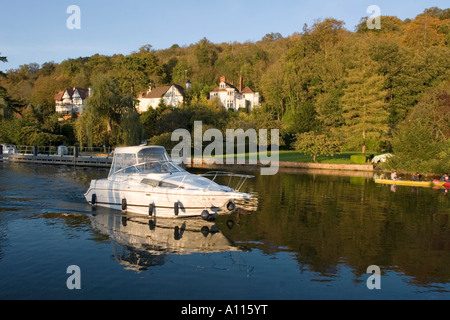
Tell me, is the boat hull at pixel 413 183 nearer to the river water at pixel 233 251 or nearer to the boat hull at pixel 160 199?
the river water at pixel 233 251

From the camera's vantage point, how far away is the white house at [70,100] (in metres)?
112

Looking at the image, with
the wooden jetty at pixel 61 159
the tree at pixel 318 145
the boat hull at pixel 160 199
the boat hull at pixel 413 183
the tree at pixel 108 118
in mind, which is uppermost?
the tree at pixel 108 118

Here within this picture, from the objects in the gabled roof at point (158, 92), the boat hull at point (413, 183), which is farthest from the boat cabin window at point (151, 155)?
the gabled roof at point (158, 92)

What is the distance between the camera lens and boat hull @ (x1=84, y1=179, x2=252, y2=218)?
64.4 ft

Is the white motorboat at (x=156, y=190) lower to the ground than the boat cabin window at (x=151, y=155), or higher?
lower

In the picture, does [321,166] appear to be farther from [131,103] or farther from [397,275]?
[397,275]

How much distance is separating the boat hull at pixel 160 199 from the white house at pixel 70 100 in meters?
94.6

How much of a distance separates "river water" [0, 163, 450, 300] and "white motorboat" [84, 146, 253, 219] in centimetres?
77

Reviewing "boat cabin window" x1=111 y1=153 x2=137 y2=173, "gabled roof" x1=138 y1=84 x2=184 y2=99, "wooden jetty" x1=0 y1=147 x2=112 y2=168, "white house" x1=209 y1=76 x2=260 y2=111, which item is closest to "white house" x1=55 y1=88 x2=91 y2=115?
"gabled roof" x1=138 y1=84 x2=184 y2=99

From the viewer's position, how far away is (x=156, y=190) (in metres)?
20.9

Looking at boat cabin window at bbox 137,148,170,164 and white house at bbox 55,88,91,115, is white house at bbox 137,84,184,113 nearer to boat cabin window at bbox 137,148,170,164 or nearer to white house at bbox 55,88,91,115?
white house at bbox 55,88,91,115

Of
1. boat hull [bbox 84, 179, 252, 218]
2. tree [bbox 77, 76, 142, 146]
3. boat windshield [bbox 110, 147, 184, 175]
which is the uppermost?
tree [bbox 77, 76, 142, 146]

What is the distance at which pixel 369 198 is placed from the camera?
95.1 ft

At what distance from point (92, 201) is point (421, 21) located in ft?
286
